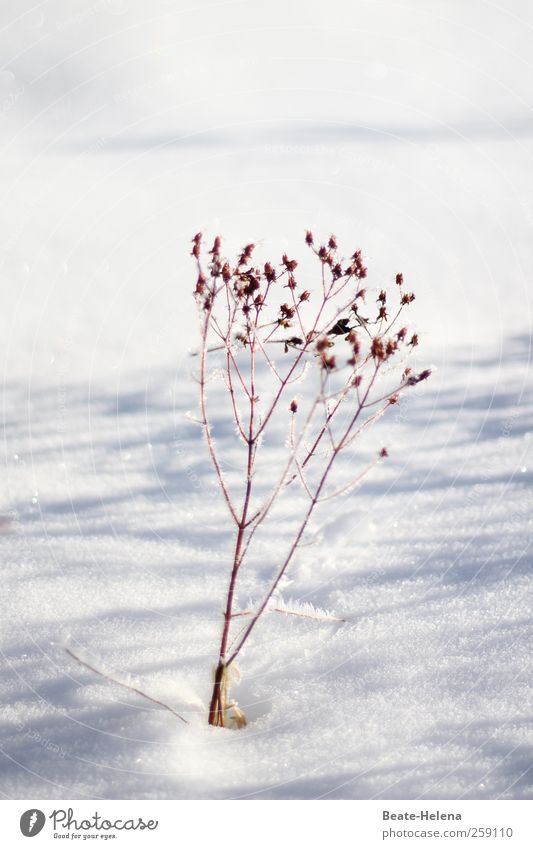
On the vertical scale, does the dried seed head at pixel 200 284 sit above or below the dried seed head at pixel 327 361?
above

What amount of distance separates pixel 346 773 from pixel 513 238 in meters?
2.92

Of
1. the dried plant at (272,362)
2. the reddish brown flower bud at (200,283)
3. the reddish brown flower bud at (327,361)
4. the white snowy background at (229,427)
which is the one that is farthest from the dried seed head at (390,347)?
the white snowy background at (229,427)

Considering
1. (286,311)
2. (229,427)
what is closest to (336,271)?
(286,311)

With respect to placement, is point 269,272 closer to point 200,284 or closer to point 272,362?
point 200,284

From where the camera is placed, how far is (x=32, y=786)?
157 centimetres

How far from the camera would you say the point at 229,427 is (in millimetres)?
2771

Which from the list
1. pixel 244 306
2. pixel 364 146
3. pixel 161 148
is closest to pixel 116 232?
pixel 161 148

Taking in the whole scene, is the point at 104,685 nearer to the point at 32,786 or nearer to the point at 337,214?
the point at 32,786

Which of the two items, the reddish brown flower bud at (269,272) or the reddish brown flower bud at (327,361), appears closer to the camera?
the reddish brown flower bud at (327,361)

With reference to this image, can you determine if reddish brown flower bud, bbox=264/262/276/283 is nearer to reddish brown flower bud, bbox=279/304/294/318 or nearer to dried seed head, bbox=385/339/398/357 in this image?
reddish brown flower bud, bbox=279/304/294/318

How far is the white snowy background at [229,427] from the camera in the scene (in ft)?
5.48

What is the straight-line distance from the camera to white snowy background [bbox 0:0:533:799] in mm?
1670

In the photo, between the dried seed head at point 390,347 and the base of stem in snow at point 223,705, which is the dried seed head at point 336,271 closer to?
the dried seed head at point 390,347

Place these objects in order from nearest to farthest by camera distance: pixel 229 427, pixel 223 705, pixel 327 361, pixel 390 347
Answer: pixel 327 361
pixel 390 347
pixel 223 705
pixel 229 427
